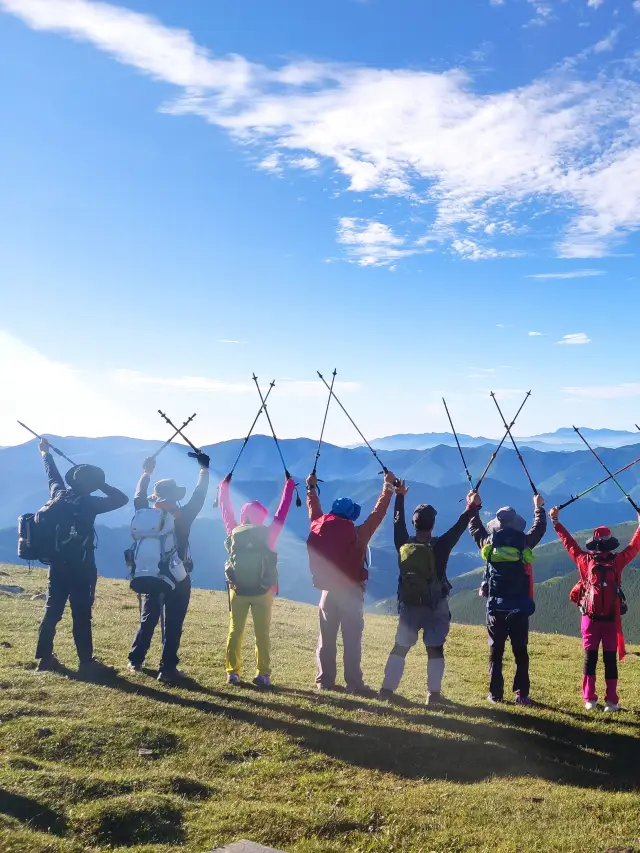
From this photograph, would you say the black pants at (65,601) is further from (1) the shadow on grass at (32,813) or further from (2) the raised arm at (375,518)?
(2) the raised arm at (375,518)

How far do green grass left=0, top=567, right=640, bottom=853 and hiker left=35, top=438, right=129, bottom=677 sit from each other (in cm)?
65

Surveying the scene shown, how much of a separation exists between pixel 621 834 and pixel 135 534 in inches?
344

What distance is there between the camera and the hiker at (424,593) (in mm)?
12000

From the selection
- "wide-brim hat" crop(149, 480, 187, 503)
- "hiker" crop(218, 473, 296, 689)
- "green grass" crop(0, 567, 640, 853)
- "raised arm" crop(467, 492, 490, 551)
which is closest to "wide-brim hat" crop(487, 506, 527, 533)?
"raised arm" crop(467, 492, 490, 551)

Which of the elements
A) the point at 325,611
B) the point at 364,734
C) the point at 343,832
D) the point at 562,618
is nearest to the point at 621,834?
the point at 343,832

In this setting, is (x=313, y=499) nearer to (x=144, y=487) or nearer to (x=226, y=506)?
(x=226, y=506)

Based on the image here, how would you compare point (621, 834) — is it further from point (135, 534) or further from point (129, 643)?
point (129, 643)

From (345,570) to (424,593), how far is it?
155 cm

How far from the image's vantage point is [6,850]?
627 cm

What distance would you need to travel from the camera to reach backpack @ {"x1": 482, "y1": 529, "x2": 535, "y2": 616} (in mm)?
12523

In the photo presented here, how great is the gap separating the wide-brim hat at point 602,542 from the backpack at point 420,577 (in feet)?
11.0

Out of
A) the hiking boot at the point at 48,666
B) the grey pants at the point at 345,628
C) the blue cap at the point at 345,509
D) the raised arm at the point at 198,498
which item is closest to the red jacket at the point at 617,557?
the blue cap at the point at 345,509

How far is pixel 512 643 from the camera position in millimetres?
12820

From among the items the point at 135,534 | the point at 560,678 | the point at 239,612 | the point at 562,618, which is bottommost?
the point at 562,618
